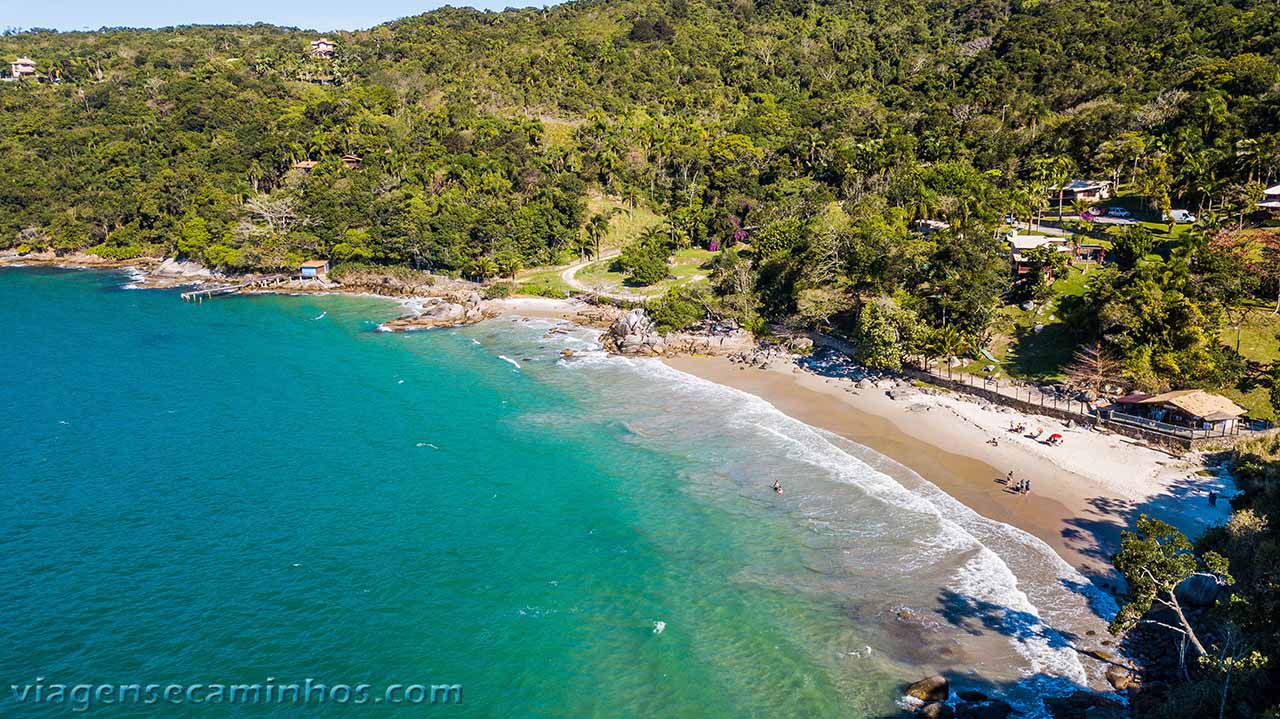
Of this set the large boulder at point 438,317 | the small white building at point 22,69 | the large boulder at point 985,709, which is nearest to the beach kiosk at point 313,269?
the large boulder at point 438,317

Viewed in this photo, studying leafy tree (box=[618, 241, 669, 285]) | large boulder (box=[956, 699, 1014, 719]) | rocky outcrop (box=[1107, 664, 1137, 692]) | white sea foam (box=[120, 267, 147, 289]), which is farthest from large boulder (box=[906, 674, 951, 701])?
white sea foam (box=[120, 267, 147, 289])

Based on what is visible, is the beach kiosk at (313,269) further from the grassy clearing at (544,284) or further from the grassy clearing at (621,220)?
the grassy clearing at (621,220)

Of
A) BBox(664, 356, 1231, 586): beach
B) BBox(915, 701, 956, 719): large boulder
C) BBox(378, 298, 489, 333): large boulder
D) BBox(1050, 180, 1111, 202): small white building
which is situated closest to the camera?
BBox(915, 701, 956, 719): large boulder

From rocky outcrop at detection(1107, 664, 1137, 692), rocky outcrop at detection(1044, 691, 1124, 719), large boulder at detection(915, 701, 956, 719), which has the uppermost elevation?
rocky outcrop at detection(1107, 664, 1137, 692)

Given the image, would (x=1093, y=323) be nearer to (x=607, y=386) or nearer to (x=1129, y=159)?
(x=607, y=386)

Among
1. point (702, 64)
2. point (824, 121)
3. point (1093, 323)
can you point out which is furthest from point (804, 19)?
point (1093, 323)

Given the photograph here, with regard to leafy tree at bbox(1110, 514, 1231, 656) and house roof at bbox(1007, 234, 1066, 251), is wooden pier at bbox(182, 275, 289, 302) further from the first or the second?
leafy tree at bbox(1110, 514, 1231, 656)

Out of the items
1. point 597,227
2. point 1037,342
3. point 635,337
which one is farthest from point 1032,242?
point 597,227
